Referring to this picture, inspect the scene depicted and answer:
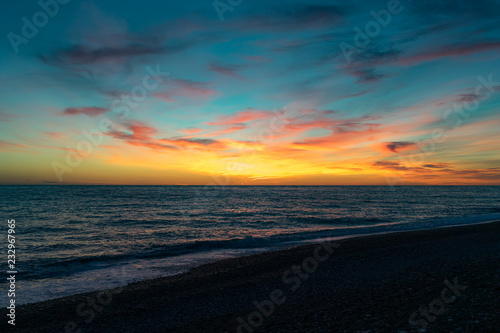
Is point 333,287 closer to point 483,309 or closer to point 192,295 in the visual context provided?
point 483,309

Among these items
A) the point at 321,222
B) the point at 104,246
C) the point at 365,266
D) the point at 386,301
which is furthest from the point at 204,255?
the point at 321,222

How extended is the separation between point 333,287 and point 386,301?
2.84 meters

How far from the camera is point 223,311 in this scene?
9914mm

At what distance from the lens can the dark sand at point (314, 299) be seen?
7.43 meters

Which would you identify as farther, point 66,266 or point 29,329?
point 66,266
